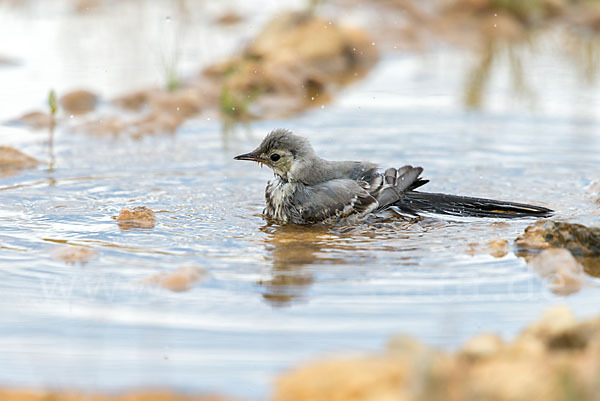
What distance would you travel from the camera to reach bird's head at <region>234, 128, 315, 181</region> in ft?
25.4

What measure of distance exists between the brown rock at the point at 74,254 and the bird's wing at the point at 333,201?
186 centimetres

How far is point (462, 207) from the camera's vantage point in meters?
7.68

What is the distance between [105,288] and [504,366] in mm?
2857

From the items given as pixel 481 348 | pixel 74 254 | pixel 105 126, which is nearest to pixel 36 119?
pixel 105 126

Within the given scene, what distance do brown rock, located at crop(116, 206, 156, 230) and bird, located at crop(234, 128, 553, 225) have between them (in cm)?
91

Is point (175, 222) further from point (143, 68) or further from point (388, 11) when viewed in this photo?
point (388, 11)

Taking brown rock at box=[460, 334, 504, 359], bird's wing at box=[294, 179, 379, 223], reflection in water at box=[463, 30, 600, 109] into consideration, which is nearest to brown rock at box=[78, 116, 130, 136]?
bird's wing at box=[294, 179, 379, 223]

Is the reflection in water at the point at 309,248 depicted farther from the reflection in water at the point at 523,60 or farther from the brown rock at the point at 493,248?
the reflection in water at the point at 523,60

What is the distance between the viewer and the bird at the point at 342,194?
24.8ft

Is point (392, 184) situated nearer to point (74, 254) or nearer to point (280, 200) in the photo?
point (280, 200)

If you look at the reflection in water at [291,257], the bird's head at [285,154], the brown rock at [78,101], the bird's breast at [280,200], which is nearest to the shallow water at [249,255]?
the reflection in water at [291,257]

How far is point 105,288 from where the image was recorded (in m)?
5.88

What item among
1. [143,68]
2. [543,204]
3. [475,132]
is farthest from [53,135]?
[543,204]

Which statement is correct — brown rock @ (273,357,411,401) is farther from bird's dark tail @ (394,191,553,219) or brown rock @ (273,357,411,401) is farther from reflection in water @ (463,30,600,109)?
reflection in water @ (463,30,600,109)
